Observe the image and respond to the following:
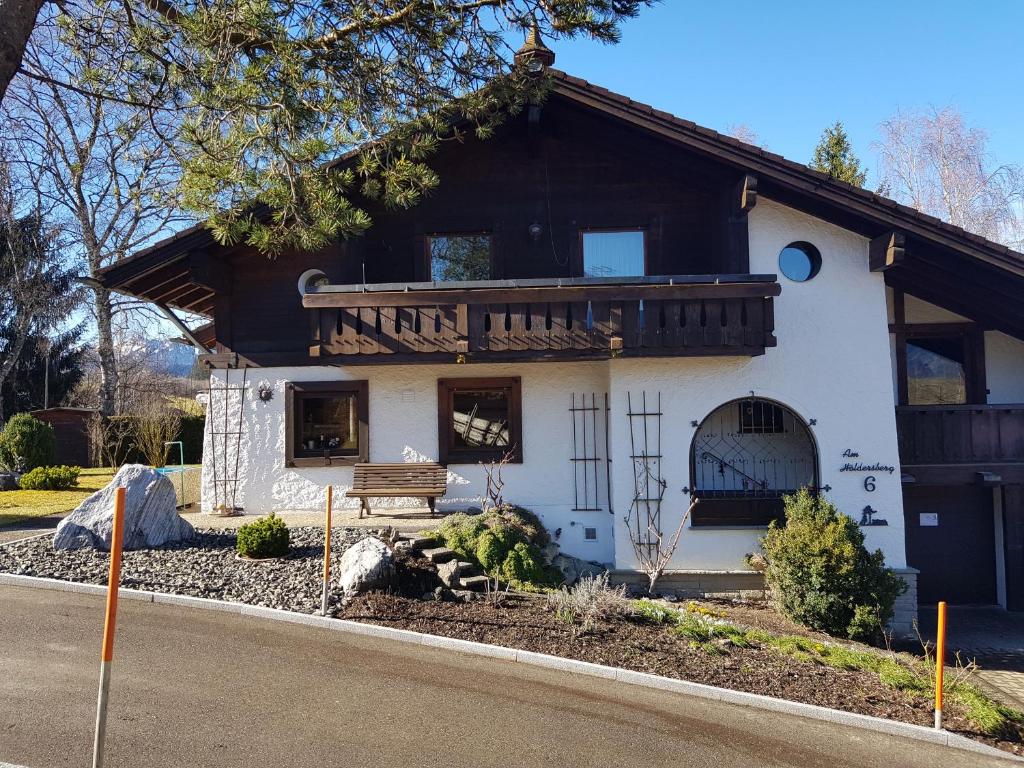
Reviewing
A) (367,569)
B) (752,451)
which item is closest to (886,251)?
(752,451)

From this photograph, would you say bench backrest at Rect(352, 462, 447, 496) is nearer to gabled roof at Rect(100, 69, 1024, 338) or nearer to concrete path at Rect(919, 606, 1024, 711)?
gabled roof at Rect(100, 69, 1024, 338)

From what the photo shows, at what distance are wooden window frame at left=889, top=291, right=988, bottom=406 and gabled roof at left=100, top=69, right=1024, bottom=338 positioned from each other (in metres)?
0.33

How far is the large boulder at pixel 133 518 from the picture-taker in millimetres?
8758

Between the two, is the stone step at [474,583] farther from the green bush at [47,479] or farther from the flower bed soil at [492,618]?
the green bush at [47,479]

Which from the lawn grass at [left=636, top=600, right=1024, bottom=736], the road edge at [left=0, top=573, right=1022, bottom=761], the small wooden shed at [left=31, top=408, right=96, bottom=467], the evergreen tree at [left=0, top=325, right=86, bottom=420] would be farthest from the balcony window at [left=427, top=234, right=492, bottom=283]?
the evergreen tree at [left=0, top=325, right=86, bottom=420]

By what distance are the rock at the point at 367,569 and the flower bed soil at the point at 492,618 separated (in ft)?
0.51

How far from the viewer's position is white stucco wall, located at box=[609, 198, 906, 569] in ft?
33.0

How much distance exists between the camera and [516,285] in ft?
32.8

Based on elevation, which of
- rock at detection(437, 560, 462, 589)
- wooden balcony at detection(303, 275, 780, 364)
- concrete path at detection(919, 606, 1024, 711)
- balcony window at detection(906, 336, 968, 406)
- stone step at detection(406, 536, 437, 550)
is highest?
wooden balcony at detection(303, 275, 780, 364)

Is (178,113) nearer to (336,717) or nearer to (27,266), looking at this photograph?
(336,717)

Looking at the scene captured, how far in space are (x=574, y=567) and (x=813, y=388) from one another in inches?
178

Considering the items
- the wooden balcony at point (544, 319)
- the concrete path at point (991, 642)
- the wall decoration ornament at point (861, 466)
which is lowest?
the concrete path at point (991, 642)

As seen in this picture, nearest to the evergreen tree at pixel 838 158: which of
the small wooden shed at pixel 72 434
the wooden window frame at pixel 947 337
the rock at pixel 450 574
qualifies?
the wooden window frame at pixel 947 337

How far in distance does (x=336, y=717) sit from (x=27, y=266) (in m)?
29.2
